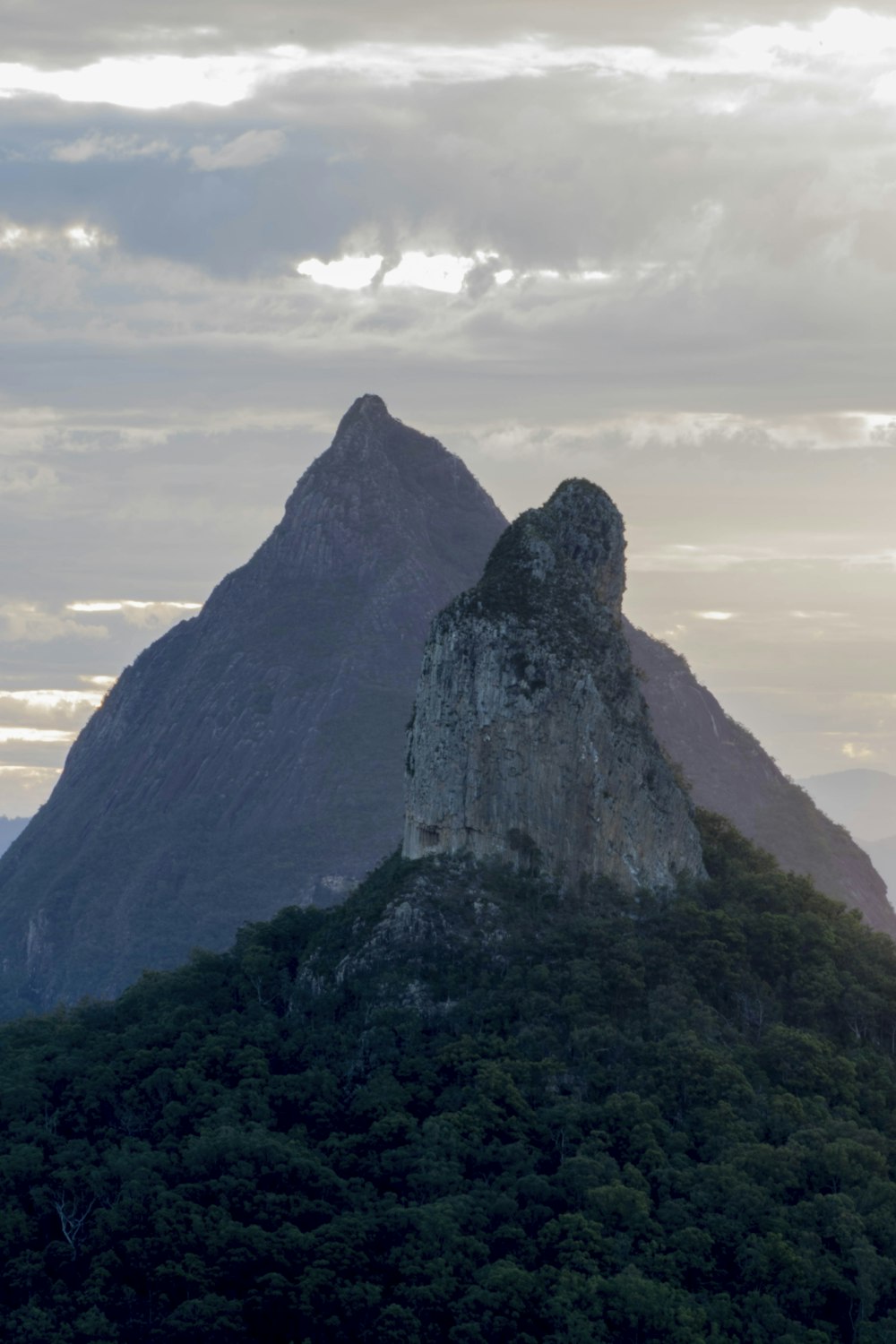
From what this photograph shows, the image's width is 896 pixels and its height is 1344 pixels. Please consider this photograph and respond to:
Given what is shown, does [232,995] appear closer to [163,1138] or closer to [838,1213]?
[163,1138]

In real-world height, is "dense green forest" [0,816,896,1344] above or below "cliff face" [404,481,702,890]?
below

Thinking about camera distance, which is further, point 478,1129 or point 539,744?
point 539,744

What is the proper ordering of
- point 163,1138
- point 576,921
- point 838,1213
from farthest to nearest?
point 576,921, point 163,1138, point 838,1213

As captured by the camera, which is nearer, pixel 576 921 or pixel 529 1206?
pixel 529 1206

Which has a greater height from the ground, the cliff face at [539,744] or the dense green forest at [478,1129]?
the cliff face at [539,744]

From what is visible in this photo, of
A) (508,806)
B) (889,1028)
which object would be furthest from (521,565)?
(889,1028)
